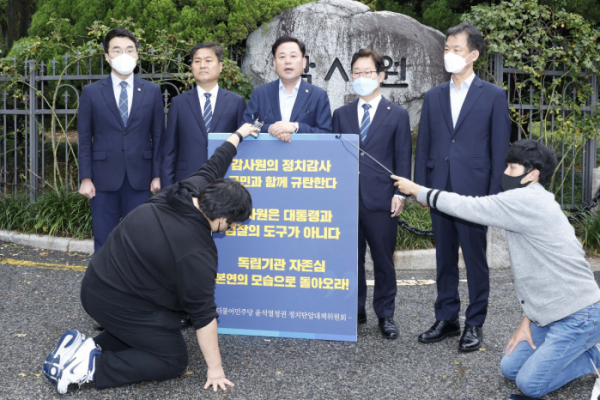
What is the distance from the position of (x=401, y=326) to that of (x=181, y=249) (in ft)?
6.16

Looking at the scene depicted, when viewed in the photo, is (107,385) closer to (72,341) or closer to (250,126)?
(72,341)

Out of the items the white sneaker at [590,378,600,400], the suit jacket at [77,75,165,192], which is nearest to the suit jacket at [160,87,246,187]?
the suit jacket at [77,75,165,192]

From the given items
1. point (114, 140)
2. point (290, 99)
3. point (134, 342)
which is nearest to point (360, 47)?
point (290, 99)

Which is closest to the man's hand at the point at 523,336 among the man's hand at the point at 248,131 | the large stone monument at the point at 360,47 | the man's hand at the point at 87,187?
the man's hand at the point at 248,131

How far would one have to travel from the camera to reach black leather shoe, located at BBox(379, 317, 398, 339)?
371 centimetres

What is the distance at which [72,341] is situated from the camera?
117 inches

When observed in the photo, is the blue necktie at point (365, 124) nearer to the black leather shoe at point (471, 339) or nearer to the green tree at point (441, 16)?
the black leather shoe at point (471, 339)

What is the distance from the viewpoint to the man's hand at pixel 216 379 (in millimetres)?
2912

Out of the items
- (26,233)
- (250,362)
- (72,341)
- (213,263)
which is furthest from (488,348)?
(26,233)

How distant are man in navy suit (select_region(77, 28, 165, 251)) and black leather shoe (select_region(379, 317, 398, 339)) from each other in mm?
2002

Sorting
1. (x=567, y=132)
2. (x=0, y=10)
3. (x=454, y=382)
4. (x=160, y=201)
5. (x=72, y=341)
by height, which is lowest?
(x=454, y=382)

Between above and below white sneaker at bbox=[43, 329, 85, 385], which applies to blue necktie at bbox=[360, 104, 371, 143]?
above

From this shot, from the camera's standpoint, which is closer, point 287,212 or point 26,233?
point 287,212

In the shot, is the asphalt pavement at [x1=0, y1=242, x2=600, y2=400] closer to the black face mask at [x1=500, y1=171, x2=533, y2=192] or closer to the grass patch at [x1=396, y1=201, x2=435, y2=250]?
the black face mask at [x1=500, y1=171, x2=533, y2=192]
